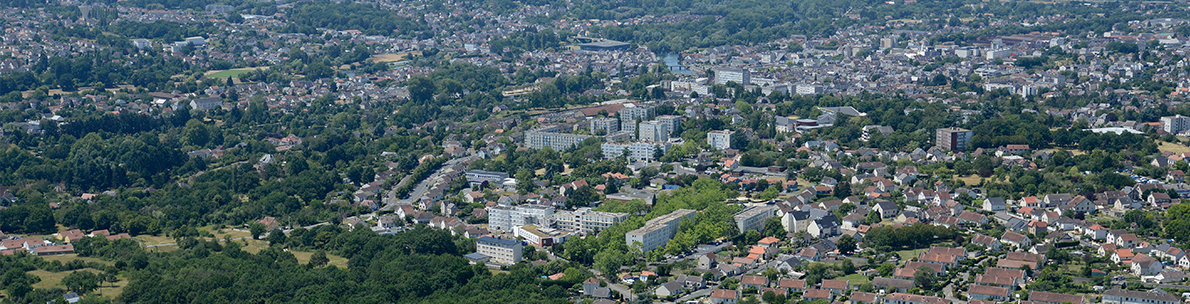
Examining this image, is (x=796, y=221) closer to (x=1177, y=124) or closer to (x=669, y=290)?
(x=669, y=290)

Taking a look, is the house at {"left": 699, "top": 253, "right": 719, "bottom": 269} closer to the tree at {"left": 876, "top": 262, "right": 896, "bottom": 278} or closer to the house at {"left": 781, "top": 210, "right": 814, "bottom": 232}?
the tree at {"left": 876, "top": 262, "right": 896, "bottom": 278}

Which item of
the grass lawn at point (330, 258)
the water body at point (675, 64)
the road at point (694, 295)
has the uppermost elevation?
the road at point (694, 295)

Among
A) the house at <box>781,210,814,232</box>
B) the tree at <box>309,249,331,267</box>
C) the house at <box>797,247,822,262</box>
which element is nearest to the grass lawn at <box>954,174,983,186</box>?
the house at <box>781,210,814,232</box>

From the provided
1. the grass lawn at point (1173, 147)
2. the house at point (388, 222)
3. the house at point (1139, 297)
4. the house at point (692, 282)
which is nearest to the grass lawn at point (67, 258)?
the house at point (388, 222)

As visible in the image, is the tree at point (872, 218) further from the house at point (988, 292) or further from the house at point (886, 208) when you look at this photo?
the house at point (988, 292)

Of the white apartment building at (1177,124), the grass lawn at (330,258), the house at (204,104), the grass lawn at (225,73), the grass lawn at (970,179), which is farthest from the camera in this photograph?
the grass lawn at (225,73)
